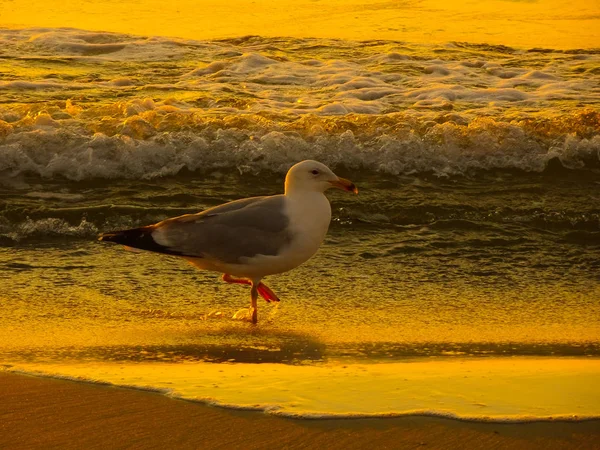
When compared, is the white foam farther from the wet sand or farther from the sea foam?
the sea foam

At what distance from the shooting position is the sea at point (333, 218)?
15.4ft

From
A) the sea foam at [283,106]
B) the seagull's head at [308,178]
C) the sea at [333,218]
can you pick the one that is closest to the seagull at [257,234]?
the seagull's head at [308,178]

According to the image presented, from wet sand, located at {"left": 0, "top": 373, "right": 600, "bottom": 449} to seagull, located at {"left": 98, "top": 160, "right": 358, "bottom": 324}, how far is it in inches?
70.6

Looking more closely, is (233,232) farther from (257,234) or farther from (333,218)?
(333,218)

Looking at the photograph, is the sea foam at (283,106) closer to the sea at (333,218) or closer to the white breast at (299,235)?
the sea at (333,218)

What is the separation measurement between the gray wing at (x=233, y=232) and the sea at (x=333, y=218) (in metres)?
0.30

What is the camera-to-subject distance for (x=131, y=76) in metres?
12.4

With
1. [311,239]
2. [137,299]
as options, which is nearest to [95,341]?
[137,299]

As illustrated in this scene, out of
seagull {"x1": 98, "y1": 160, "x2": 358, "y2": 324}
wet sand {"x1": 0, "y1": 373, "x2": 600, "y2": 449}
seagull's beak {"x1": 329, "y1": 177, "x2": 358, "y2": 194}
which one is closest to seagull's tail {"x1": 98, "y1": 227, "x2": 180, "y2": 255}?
seagull {"x1": 98, "y1": 160, "x2": 358, "y2": 324}

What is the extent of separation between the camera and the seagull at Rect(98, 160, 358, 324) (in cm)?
594

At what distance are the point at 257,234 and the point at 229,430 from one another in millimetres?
2133

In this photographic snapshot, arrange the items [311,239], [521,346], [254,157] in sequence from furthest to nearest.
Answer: [254,157] < [311,239] < [521,346]

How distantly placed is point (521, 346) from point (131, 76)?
7937mm

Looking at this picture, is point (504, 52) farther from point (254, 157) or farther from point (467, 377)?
point (467, 377)
